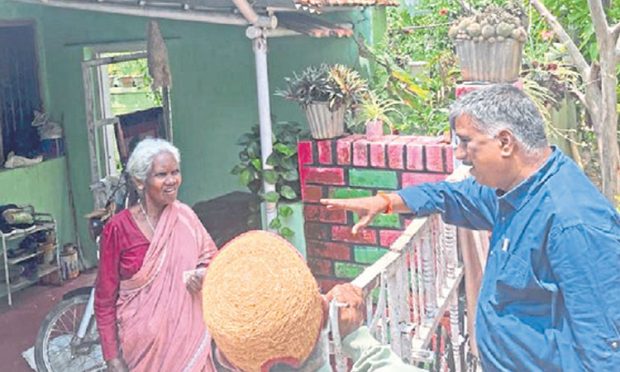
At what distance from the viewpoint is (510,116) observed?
7.49 feet

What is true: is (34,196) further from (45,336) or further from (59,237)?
(45,336)

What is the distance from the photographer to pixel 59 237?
26.2 feet

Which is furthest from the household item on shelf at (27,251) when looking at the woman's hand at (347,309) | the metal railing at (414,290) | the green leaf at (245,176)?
the woman's hand at (347,309)

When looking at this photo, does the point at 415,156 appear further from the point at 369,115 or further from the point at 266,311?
the point at 266,311

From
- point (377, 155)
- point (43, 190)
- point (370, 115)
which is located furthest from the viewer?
point (43, 190)

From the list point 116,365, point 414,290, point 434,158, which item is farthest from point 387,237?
point 116,365

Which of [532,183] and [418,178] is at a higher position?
[532,183]

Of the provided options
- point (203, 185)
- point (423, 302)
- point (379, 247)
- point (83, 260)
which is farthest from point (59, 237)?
point (423, 302)

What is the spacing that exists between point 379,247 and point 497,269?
11.1 ft

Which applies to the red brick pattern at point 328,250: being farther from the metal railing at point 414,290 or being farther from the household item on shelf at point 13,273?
the household item on shelf at point 13,273

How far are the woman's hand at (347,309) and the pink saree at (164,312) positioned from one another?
1.61 m

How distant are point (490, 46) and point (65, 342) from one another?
3426mm

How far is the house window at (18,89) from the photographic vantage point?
747cm

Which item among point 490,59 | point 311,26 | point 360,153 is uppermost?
point 311,26
